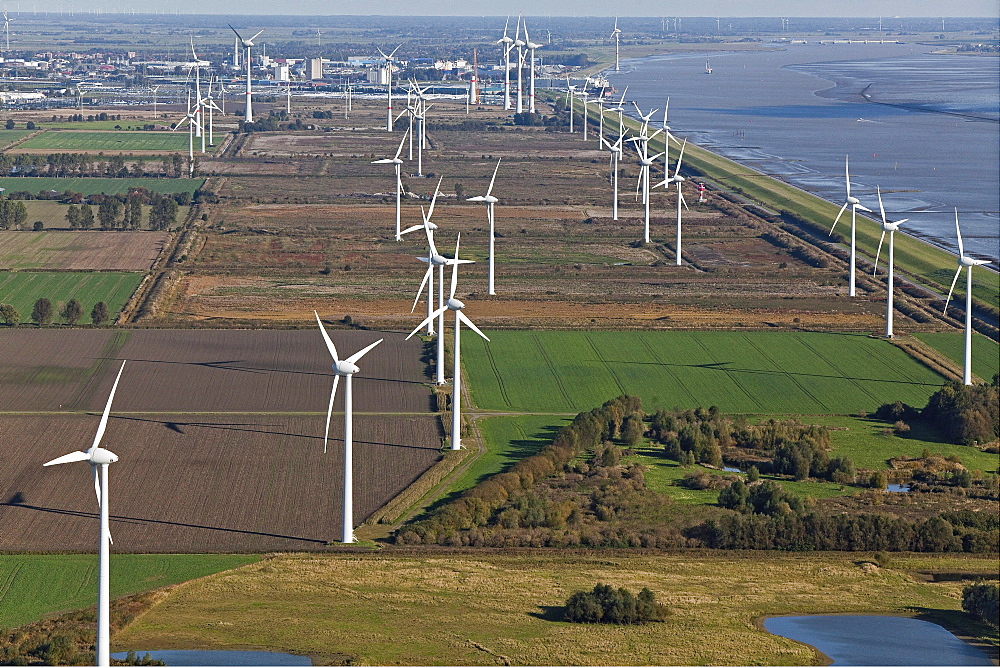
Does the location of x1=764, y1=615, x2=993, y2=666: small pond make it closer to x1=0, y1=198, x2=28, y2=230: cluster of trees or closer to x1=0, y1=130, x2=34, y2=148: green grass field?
x1=0, y1=198, x2=28, y2=230: cluster of trees

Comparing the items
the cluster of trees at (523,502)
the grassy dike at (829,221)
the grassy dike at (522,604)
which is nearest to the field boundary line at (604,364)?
the cluster of trees at (523,502)

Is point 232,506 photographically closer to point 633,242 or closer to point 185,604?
point 185,604

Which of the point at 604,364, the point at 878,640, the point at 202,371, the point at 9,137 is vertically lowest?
the point at 878,640

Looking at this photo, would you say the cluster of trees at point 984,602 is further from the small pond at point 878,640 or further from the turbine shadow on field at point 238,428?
the turbine shadow on field at point 238,428

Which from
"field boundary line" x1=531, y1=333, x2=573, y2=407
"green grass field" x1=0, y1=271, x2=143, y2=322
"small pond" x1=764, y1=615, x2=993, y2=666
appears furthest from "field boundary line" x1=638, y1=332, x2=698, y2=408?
"green grass field" x1=0, y1=271, x2=143, y2=322

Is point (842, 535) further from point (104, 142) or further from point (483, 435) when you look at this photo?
point (104, 142)

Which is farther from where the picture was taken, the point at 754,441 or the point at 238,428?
the point at 754,441

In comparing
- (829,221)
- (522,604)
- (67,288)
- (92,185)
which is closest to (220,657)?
(522,604)
